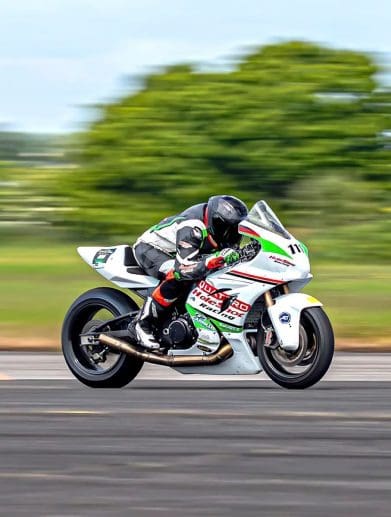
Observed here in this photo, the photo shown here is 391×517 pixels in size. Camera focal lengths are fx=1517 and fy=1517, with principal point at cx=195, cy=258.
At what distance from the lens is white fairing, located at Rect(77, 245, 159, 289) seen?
12.6 metres

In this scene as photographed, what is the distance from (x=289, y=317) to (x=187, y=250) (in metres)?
1.05

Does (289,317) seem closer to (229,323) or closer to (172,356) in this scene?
(229,323)

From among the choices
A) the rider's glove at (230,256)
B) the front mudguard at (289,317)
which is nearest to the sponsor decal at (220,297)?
the rider's glove at (230,256)

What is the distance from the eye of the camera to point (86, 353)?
12.6 meters

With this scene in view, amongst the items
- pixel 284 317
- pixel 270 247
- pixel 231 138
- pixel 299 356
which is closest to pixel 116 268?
pixel 270 247

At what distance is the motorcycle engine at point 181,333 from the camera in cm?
1220

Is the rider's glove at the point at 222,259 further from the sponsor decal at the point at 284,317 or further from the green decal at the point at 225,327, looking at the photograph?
the sponsor decal at the point at 284,317

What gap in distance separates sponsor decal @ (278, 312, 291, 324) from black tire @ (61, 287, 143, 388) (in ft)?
4.81

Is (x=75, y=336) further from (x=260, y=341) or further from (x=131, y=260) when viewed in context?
(x=260, y=341)

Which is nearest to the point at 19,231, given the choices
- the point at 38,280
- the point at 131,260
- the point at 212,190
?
the point at 212,190

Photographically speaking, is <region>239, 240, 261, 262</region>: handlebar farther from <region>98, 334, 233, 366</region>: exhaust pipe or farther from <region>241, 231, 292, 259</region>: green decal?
<region>98, 334, 233, 366</region>: exhaust pipe

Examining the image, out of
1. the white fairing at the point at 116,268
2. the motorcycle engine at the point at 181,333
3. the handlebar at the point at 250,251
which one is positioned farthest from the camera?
the white fairing at the point at 116,268

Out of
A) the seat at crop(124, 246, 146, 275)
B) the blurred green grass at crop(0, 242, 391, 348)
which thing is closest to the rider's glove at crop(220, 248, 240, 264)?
the seat at crop(124, 246, 146, 275)

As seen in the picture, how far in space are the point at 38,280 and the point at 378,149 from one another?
15301 millimetres
